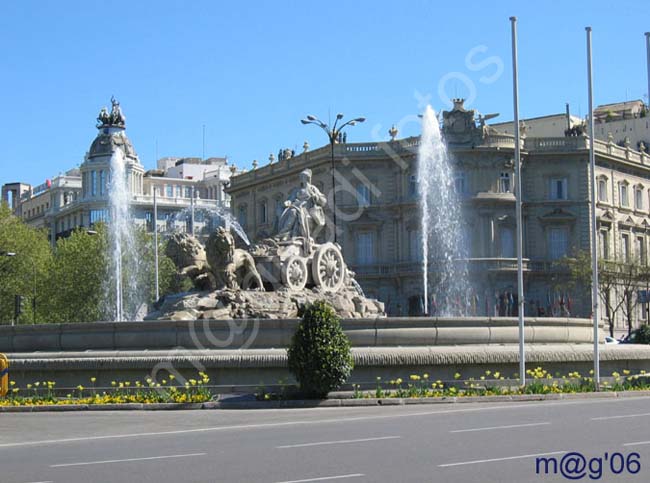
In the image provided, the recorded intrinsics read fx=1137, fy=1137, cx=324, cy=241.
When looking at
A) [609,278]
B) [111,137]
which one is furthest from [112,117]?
[609,278]

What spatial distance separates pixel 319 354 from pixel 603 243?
59345mm

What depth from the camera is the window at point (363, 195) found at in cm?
7725

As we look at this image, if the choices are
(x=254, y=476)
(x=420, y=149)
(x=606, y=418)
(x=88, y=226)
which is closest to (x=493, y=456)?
(x=254, y=476)

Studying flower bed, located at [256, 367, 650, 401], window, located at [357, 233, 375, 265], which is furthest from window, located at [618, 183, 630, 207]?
flower bed, located at [256, 367, 650, 401]

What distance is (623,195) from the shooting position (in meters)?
80.4

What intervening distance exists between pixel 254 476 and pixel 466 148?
64.2m

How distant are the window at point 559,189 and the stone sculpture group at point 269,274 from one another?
48.7 m

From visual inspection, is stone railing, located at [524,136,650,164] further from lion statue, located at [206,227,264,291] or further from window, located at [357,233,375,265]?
lion statue, located at [206,227,264,291]

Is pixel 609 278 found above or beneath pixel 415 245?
beneath

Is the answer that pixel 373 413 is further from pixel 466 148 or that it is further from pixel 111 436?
pixel 466 148

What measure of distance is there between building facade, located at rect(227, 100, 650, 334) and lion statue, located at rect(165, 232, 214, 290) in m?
46.1

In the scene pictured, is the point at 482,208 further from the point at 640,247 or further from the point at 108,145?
the point at 108,145

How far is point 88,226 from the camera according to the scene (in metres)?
98.8

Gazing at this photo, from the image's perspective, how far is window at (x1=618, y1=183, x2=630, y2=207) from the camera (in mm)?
79875
